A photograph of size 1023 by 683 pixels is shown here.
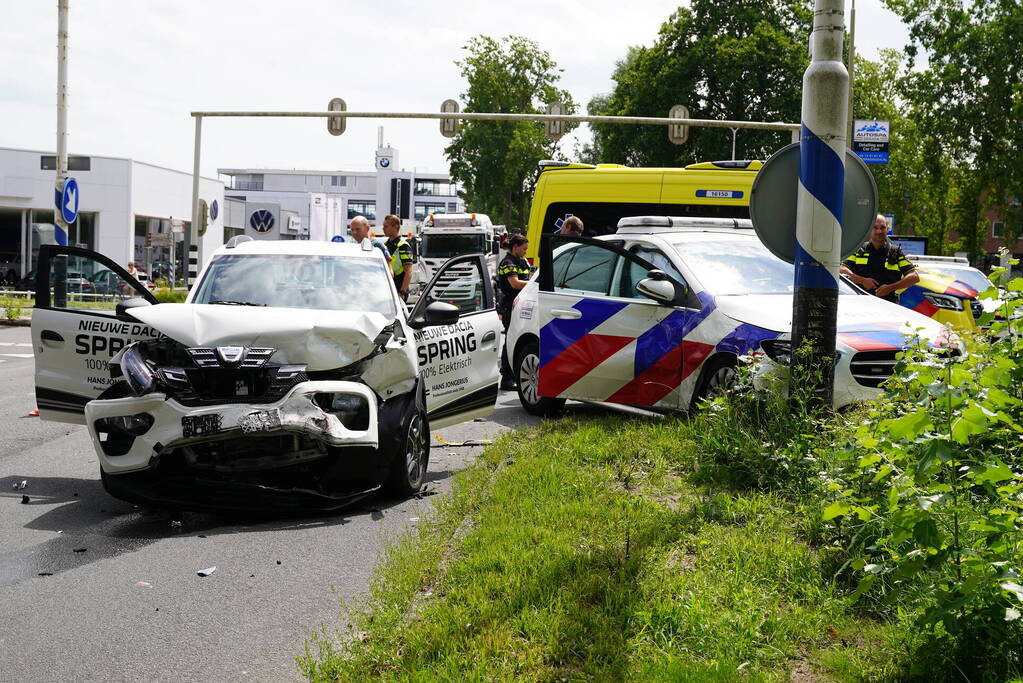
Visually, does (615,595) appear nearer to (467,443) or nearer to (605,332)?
(605,332)

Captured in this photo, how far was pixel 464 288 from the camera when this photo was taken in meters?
9.47

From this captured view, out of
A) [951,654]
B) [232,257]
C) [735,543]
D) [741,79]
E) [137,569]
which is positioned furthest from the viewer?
[741,79]

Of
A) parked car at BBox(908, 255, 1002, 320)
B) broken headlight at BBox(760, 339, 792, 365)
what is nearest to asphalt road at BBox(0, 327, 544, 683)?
broken headlight at BBox(760, 339, 792, 365)

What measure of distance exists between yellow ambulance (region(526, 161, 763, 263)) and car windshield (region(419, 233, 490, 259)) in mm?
14751

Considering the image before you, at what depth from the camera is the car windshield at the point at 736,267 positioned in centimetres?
917

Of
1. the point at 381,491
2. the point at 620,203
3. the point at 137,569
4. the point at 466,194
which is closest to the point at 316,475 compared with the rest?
the point at 381,491

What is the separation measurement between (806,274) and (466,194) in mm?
62626

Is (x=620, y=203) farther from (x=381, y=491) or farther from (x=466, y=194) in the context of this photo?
(x=466, y=194)

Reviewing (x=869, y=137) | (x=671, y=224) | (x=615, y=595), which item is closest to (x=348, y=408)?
(x=615, y=595)

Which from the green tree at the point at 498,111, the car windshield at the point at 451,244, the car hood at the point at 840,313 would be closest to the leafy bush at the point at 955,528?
the car hood at the point at 840,313

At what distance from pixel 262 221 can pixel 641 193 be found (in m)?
11.6

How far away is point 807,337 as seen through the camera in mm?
6539

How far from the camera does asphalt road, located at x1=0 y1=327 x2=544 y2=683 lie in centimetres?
430

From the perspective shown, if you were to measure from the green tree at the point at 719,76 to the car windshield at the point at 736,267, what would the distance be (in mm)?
37150
